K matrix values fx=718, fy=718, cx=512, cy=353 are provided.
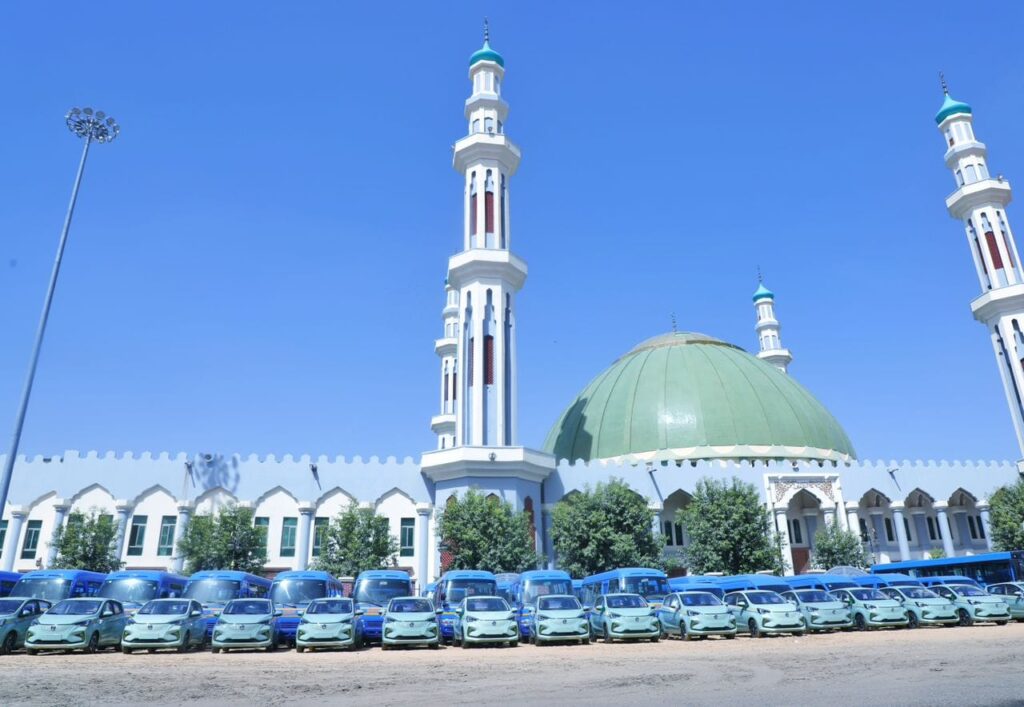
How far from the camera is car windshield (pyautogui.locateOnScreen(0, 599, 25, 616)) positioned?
16.4 meters

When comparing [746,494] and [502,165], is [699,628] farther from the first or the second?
[502,165]

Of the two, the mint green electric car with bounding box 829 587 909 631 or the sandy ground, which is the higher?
the mint green electric car with bounding box 829 587 909 631

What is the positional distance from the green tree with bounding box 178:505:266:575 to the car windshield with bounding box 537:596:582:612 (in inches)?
723

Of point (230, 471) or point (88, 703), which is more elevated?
point (230, 471)

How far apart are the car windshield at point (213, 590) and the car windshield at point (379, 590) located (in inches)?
145

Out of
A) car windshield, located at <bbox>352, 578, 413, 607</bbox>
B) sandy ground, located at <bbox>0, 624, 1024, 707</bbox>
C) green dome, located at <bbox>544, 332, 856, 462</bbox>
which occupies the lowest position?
sandy ground, located at <bbox>0, 624, 1024, 707</bbox>

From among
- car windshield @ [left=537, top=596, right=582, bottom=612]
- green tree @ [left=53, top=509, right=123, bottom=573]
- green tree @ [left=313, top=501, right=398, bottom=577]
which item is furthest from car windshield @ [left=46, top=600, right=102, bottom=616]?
green tree @ [left=53, top=509, right=123, bottom=573]

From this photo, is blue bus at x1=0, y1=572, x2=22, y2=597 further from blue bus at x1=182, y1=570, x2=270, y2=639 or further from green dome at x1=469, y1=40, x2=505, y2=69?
green dome at x1=469, y1=40, x2=505, y2=69

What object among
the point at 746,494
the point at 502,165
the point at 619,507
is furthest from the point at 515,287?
the point at 746,494

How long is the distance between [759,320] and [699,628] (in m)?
51.4

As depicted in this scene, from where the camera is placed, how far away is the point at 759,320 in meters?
66.1

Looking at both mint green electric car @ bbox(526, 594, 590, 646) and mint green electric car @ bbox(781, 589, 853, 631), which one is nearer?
mint green electric car @ bbox(526, 594, 590, 646)

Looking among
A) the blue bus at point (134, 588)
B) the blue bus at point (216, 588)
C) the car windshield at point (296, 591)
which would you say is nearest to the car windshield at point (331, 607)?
the car windshield at point (296, 591)

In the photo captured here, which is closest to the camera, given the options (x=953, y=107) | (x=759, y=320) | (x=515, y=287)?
(x=515, y=287)
